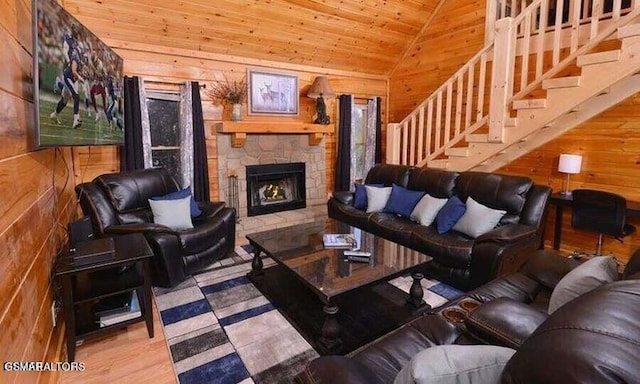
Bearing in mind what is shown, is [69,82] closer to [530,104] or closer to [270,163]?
[270,163]

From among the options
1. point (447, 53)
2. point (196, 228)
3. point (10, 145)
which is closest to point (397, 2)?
point (447, 53)

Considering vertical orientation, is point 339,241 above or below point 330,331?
above

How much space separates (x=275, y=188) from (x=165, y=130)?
1716mm

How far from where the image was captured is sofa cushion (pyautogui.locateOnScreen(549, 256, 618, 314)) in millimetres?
1427

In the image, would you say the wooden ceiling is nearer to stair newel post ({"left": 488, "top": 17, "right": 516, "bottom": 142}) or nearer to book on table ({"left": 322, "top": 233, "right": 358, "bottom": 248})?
stair newel post ({"left": 488, "top": 17, "right": 516, "bottom": 142})

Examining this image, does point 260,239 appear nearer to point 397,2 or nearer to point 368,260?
point 368,260

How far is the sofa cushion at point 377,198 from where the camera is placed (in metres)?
3.90

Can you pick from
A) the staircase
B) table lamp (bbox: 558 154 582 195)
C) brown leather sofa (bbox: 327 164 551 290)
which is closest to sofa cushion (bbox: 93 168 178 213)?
brown leather sofa (bbox: 327 164 551 290)

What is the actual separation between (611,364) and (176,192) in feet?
11.8

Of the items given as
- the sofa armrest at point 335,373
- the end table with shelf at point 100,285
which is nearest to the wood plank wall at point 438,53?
the end table with shelf at point 100,285

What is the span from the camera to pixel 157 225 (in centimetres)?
285

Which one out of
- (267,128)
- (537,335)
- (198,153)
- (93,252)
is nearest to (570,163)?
(267,128)

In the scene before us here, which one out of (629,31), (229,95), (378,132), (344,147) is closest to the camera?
(629,31)

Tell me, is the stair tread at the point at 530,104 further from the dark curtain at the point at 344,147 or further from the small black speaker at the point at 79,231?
the small black speaker at the point at 79,231
